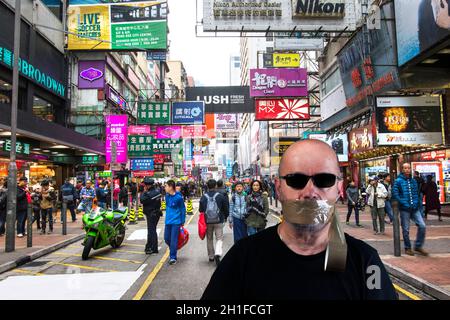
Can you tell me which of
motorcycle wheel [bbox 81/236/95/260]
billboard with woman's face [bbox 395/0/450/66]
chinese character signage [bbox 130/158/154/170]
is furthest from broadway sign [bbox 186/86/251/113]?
motorcycle wheel [bbox 81/236/95/260]

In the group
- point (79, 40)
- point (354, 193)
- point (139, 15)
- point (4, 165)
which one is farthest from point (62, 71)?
point (354, 193)

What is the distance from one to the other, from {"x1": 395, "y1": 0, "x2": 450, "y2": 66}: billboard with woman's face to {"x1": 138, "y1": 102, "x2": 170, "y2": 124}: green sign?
1639 cm

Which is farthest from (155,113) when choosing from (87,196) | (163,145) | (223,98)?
(87,196)

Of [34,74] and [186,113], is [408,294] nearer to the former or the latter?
[34,74]

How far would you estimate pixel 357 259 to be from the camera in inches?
63.8

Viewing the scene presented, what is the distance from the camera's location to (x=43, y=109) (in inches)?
954

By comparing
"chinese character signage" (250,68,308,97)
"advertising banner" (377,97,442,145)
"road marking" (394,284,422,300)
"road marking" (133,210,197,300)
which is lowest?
"road marking" (394,284,422,300)

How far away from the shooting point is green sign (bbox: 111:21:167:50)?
23.1 meters

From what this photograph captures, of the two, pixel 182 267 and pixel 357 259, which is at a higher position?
pixel 357 259

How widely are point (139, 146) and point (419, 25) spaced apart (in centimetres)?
2185

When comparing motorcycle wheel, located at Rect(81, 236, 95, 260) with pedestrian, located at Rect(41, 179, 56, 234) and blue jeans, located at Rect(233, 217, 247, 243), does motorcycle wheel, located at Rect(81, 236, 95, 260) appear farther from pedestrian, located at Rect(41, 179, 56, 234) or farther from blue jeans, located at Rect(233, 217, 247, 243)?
pedestrian, located at Rect(41, 179, 56, 234)

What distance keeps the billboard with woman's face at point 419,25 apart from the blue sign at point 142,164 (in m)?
19.9
